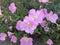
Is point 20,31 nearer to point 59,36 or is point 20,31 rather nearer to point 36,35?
point 36,35

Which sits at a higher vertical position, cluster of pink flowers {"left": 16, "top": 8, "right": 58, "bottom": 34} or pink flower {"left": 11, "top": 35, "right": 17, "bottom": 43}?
cluster of pink flowers {"left": 16, "top": 8, "right": 58, "bottom": 34}

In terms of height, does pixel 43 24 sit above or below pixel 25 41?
above

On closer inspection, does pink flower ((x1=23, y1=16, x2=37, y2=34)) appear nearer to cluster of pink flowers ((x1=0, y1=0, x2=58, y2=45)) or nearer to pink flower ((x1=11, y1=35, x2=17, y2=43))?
cluster of pink flowers ((x1=0, y1=0, x2=58, y2=45))

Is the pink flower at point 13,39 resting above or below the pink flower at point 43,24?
below

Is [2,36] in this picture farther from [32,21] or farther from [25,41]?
[32,21]

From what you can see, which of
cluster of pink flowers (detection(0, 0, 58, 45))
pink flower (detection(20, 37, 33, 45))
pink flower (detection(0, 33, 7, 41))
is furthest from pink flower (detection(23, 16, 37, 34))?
pink flower (detection(0, 33, 7, 41))

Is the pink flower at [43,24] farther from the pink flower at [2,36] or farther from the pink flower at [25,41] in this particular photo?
the pink flower at [2,36]

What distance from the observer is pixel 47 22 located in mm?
1773

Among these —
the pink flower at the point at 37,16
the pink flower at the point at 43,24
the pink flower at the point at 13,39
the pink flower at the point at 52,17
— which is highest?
the pink flower at the point at 37,16

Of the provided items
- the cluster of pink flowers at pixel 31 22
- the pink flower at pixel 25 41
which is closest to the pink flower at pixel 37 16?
the cluster of pink flowers at pixel 31 22

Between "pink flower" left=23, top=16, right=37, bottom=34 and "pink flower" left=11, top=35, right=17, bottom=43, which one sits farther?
"pink flower" left=11, top=35, right=17, bottom=43

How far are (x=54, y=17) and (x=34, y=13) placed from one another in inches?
7.0

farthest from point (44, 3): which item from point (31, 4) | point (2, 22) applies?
point (2, 22)

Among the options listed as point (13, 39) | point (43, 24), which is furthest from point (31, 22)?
point (13, 39)
